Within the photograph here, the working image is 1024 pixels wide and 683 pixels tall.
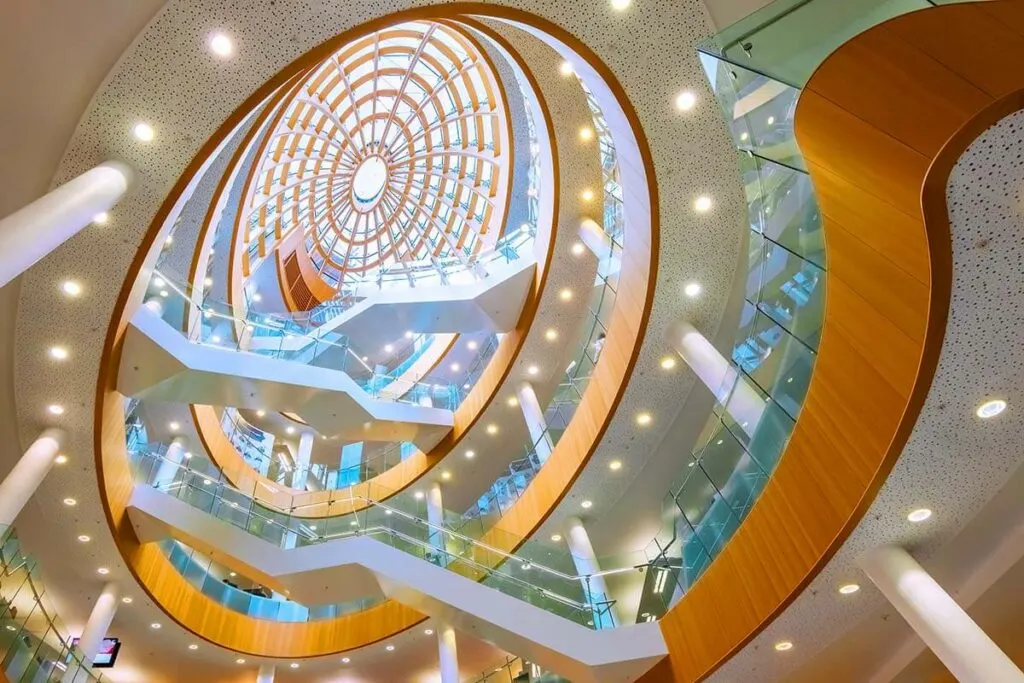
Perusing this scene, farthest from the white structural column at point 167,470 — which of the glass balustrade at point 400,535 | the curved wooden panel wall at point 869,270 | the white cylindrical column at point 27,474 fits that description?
the curved wooden panel wall at point 869,270

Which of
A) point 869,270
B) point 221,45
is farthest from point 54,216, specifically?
point 869,270

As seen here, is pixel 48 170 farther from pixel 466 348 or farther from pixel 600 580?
pixel 466 348

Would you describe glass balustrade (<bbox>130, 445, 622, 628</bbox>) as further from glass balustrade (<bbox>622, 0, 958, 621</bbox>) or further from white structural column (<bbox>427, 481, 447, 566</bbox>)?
glass balustrade (<bbox>622, 0, 958, 621</bbox>)

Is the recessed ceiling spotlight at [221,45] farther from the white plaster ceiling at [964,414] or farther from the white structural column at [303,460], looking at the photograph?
the white structural column at [303,460]

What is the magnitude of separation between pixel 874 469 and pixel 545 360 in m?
12.3

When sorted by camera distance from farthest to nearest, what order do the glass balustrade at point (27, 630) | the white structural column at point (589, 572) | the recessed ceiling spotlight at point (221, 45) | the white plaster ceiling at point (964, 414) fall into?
1. the white structural column at point (589, 572)
2. the glass balustrade at point (27, 630)
3. the recessed ceiling spotlight at point (221, 45)
4. the white plaster ceiling at point (964, 414)

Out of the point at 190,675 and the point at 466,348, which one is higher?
the point at 466,348

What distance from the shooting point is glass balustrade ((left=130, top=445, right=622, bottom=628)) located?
1148 centimetres

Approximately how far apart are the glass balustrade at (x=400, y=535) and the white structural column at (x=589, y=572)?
0.9 inches

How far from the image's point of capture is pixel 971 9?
3.78m

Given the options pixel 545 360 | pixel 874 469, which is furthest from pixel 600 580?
pixel 545 360

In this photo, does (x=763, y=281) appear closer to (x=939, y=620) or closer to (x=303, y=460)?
(x=939, y=620)

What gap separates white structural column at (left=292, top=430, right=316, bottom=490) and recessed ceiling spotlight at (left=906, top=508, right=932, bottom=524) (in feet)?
63.8

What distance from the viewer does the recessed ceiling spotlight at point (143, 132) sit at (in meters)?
6.91
